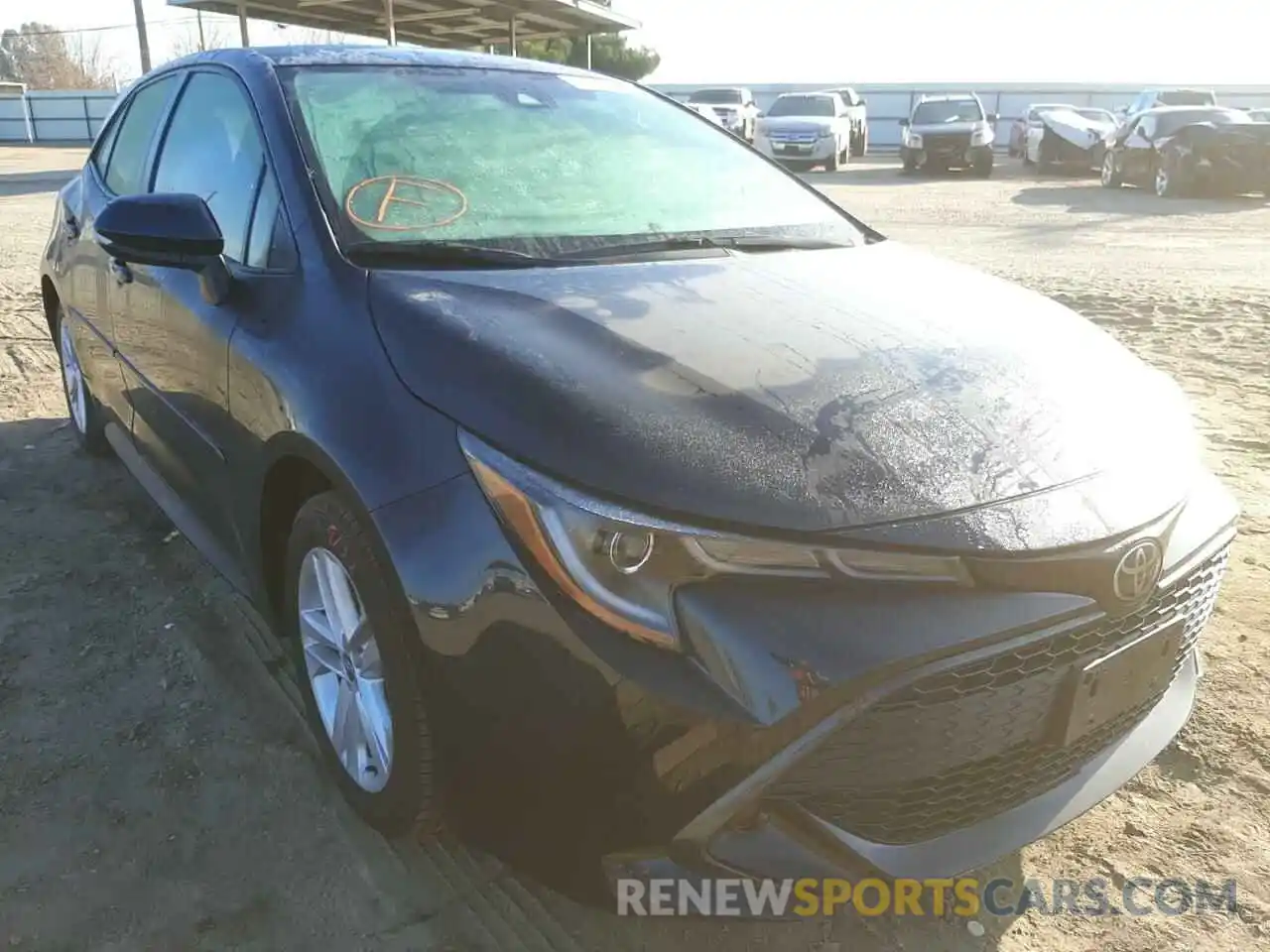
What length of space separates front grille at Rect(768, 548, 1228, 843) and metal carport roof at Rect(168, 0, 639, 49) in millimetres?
14331

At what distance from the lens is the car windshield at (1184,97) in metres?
22.3

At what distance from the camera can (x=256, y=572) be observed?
7.77ft

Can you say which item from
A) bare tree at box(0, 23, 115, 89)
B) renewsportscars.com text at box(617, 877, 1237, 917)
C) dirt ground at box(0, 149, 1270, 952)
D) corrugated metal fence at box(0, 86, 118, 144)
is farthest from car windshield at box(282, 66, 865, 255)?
bare tree at box(0, 23, 115, 89)

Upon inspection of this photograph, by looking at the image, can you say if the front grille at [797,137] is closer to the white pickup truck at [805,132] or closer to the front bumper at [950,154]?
the white pickup truck at [805,132]

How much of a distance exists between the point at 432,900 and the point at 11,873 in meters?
0.86

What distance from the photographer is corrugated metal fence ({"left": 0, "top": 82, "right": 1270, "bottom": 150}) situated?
3312 cm

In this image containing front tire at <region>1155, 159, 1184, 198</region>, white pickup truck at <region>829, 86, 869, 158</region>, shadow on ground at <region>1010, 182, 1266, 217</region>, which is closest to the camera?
shadow on ground at <region>1010, 182, 1266, 217</region>

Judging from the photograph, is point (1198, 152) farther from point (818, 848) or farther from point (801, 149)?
point (818, 848)

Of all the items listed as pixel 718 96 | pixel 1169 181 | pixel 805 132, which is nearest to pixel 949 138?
pixel 805 132

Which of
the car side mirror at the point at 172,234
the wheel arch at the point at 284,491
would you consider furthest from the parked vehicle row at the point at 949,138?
the wheel arch at the point at 284,491

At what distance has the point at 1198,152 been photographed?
15352mm

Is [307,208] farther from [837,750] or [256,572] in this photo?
[837,750]

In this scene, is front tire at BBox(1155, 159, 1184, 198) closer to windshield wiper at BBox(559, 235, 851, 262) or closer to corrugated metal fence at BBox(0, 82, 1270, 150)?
windshield wiper at BBox(559, 235, 851, 262)

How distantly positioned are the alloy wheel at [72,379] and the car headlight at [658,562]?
10.6 ft
